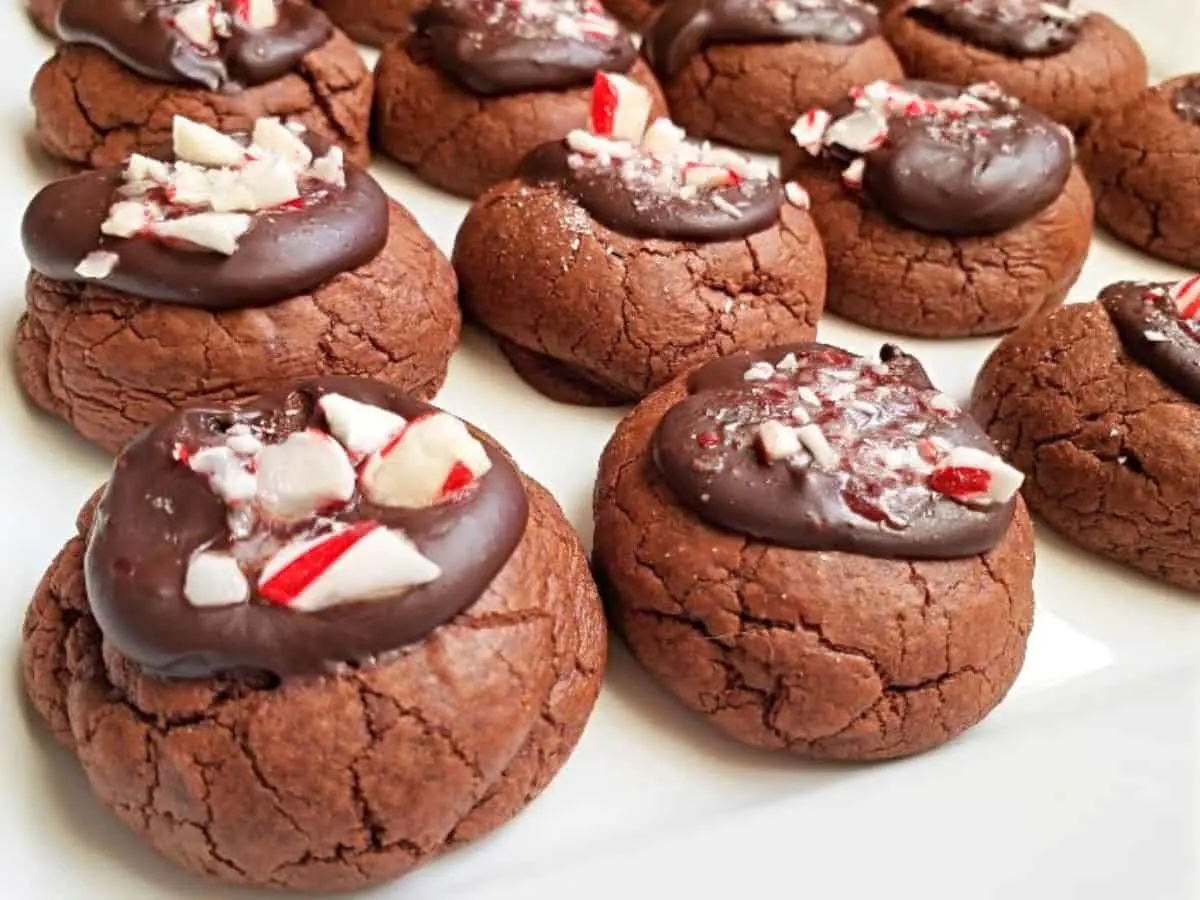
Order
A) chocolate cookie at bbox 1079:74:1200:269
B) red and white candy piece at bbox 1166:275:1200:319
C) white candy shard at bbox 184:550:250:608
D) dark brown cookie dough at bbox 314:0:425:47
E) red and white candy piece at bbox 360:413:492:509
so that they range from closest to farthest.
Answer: white candy shard at bbox 184:550:250:608, red and white candy piece at bbox 360:413:492:509, red and white candy piece at bbox 1166:275:1200:319, chocolate cookie at bbox 1079:74:1200:269, dark brown cookie dough at bbox 314:0:425:47

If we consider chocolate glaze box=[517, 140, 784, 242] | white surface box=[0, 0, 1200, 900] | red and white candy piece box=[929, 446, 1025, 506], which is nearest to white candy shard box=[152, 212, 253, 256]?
white surface box=[0, 0, 1200, 900]

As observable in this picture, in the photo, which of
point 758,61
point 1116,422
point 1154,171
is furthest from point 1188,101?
point 1116,422

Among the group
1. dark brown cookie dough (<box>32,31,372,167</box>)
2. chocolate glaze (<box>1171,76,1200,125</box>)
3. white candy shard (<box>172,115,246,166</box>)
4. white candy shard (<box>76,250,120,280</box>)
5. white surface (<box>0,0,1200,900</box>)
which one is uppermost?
white candy shard (<box>172,115,246,166</box>)

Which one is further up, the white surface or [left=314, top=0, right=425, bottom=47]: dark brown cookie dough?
[left=314, top=0, right=425, bottom=47]: dark brown cookie dough

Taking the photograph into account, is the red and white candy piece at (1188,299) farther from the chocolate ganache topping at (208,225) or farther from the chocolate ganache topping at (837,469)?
the chocolate ganache topping at (208,225)

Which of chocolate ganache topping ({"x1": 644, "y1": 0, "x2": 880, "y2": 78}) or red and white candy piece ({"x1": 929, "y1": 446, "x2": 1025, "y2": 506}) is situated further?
chocolate ganache topping ({"x1": 644, "y1": 0, "x2": 880, "y2": 78})

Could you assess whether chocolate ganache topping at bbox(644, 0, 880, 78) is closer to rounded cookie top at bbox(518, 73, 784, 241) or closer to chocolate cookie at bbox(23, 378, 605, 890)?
rounded cookie top at bbox(518, 73, 784, 241)
